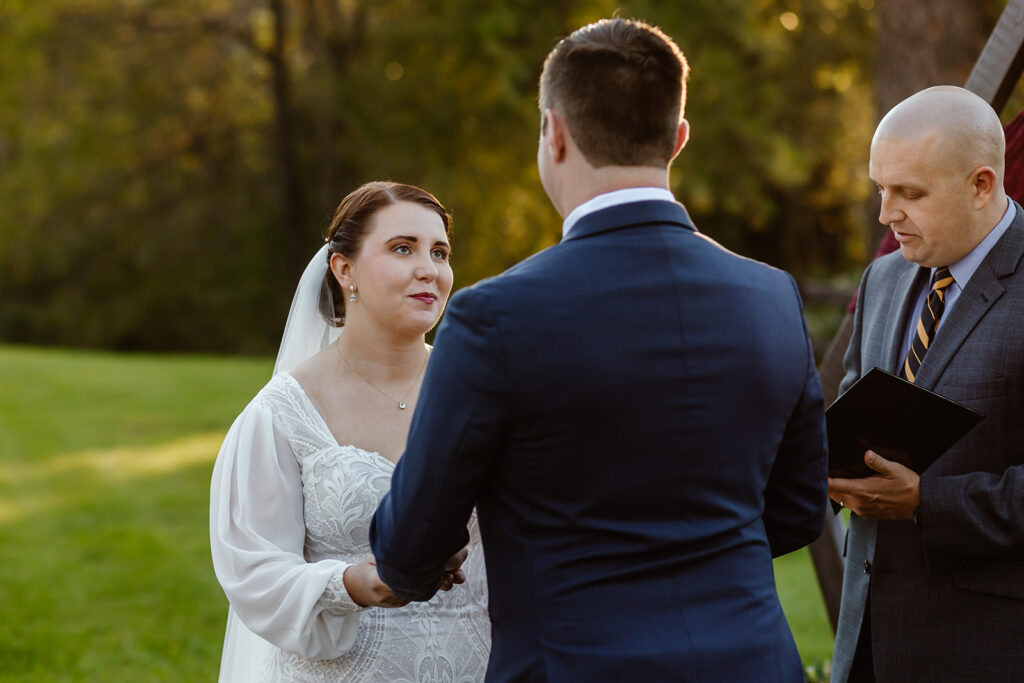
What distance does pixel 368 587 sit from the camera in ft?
7.92

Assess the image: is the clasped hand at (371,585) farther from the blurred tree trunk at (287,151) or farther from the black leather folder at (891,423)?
the blurred tree trunk at (287,151)

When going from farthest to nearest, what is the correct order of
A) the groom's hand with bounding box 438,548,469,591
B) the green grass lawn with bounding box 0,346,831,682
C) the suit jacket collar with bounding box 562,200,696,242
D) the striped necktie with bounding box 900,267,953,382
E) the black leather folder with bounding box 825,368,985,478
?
the green grass lawn with bounding box 0,346,831,682
the striped necktie with bounding box 900,267,953,382
the black leather folder with bounding box 825,368,985,478
the groom's hand with bounding box 438,548,469,591
the suit jacket collar with bounding box 562,200,696,242

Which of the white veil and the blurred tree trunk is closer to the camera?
the white veil

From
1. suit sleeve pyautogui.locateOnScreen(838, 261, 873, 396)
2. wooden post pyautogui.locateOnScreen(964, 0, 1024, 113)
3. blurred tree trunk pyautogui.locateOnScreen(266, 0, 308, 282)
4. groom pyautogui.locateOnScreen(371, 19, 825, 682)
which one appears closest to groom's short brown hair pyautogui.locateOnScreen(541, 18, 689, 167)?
groom pyautogui.locateOnScreen(371, 19, 825, 682)

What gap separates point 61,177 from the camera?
1738 centimetres

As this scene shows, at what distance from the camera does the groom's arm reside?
1834 mm

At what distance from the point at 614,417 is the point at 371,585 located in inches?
33.8

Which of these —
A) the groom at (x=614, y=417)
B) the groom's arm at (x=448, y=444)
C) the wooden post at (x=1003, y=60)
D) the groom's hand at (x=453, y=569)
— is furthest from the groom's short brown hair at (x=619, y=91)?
the wooden post at (x=1003, y=60)

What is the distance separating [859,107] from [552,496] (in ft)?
58.8

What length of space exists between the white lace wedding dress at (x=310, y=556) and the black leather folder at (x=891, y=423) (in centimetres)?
102

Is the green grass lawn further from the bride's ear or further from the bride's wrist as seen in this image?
the bride's wrist

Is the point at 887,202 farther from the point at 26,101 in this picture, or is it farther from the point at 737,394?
the point at 26,101

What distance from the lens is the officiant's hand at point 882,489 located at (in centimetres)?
273

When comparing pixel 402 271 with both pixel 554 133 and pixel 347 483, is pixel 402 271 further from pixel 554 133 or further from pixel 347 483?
pixel 554 133
